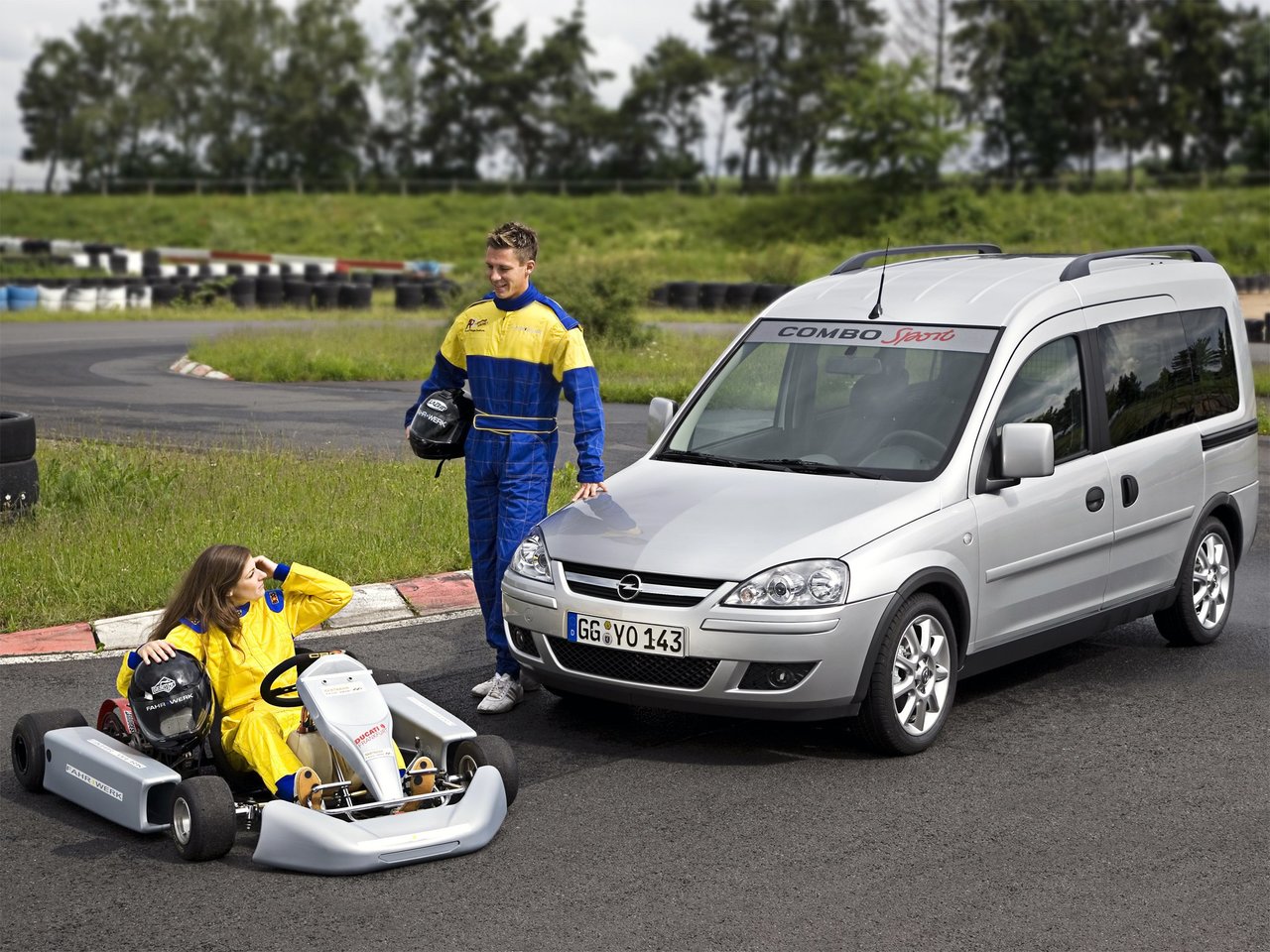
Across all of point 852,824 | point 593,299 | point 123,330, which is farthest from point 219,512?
point 123,330

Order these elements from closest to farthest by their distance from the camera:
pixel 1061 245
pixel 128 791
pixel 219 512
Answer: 1. pixel 128 791
2. pixel 219 512
3. pixel 1061 245

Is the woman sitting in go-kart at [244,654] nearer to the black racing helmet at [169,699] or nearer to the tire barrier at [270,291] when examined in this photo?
the black racing helmet at [169,699]

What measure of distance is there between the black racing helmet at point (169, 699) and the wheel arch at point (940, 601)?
99.0 inches

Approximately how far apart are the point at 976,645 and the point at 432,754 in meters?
2.46

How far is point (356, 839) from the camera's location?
17.5ft

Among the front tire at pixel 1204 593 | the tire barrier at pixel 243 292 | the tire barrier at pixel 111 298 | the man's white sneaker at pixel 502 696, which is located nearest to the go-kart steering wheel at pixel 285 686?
the man's white sneaker at pixel 502 696

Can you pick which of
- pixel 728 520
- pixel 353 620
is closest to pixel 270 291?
pixel 353 620

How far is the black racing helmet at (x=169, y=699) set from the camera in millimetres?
5699

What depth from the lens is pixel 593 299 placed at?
2584 centimetres

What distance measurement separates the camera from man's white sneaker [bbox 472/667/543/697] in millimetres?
7547

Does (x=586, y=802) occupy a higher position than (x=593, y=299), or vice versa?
(x=593, y=299)

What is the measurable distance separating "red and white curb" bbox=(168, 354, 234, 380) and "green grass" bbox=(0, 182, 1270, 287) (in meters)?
23.7

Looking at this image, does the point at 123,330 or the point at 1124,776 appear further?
the point at 123,330

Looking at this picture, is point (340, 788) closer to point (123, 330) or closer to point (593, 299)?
point (593, 299)
